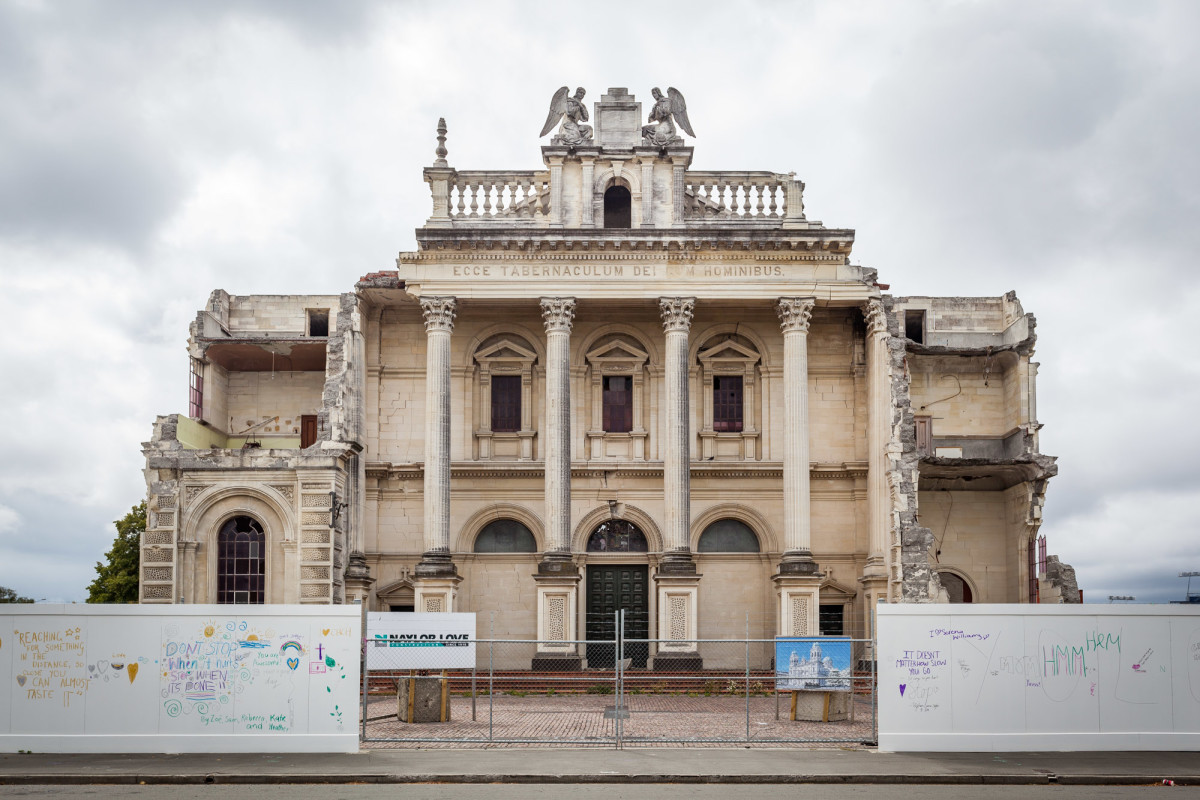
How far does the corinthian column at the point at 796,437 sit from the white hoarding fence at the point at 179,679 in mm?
17105

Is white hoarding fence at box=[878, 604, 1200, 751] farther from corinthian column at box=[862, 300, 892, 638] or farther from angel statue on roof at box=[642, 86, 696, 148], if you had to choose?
angel statue on roof at box=[642, 86, 696, 148]

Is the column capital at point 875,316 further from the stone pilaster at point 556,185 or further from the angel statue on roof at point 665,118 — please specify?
the stone pilaster at point 556,185

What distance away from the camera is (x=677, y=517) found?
34.2 m

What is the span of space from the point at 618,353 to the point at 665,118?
22.9 feet

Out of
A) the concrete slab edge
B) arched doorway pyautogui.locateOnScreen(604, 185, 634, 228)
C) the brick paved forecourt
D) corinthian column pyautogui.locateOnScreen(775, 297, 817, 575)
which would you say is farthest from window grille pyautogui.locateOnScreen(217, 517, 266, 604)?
the concrete slab edge

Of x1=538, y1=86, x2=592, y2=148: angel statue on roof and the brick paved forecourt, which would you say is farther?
x1=538, y1=86, x2=592, y2=148: angel statue on roof

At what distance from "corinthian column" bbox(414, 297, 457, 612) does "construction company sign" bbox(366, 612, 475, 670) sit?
9.86 metres

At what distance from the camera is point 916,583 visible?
32750 millimetres

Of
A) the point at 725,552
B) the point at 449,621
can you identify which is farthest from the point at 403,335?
the point at 449,621

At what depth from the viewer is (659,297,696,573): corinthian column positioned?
112ft

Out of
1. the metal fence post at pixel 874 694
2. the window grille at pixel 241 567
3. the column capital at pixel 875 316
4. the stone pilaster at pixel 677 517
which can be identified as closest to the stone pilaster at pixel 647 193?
the stone pilaster at pixel 677 517

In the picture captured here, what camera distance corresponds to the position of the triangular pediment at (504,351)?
37.4 metres

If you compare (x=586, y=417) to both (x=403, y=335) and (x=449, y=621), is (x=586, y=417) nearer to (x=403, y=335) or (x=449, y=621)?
(x=403, y=335)

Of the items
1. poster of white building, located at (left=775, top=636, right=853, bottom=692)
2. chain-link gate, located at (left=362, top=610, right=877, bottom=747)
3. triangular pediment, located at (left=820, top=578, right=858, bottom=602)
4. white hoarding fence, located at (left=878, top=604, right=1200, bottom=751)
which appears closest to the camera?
white hoarding fence, located at (left=878, top=604, right=1200, bottom=751)
